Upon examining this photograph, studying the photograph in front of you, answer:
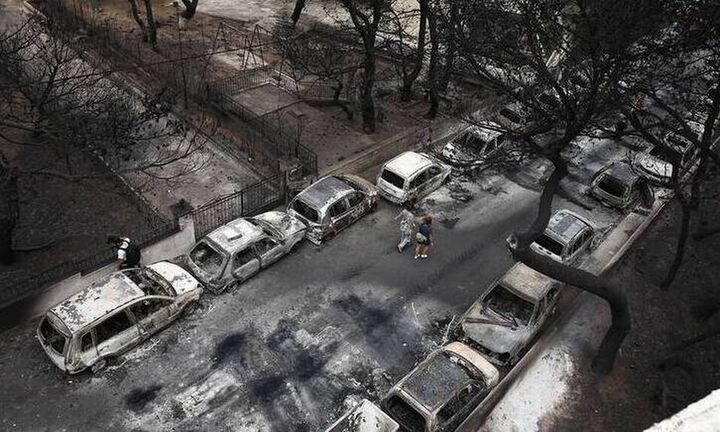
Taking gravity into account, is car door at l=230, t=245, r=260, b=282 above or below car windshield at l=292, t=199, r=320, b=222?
Answer: below

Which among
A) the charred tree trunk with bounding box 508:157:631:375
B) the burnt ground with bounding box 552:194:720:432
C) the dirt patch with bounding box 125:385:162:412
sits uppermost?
the charred tree trunk with bounding box 508:157:631:375

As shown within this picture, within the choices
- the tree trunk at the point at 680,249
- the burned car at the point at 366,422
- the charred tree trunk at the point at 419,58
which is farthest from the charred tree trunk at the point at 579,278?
the charred tree trunk at the point at 419,58

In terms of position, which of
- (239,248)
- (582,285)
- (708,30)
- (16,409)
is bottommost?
(16,409)

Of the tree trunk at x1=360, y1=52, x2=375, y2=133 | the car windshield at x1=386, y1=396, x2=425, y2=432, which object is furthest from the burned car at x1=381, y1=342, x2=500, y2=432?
the tree trunk at x1=360, y1=52, x2=375, y2=133

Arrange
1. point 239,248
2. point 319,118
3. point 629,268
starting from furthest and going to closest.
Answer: point 319,118
point 629,268
point 239,248

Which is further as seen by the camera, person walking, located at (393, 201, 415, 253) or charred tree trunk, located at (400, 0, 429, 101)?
charred tree trunk, located at (400, 0, 429, 101)

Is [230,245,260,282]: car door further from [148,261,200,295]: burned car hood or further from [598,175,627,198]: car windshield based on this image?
[598,175,627,198]: car windshield

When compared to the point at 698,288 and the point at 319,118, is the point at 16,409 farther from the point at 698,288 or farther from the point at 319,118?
the point at 698,288

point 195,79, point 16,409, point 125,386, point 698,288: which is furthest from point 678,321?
point 195,79
